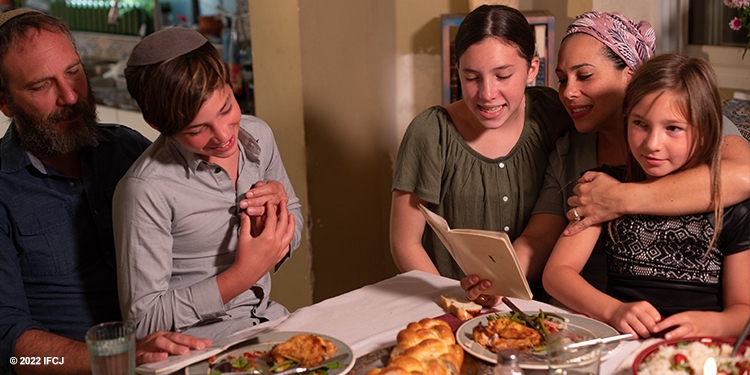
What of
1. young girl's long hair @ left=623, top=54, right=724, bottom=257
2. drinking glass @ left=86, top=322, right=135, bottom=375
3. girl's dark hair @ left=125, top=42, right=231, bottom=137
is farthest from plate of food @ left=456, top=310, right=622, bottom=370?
girl's dark hair @ left=125, top=42, right=231, bottom=137

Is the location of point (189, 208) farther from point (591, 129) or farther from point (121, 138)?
point (591, 129)

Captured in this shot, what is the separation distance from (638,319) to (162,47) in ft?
3.99

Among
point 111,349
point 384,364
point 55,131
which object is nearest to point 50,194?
point 55,131

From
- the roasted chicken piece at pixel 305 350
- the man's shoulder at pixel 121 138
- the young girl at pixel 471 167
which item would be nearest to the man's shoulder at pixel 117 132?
the man's shoulder at pixel 121 138

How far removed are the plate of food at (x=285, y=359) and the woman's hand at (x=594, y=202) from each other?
2.45 feet

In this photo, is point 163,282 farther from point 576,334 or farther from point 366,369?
point 576,334

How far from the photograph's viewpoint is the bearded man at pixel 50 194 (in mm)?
2004

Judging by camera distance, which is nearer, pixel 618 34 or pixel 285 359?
pixel 285 359

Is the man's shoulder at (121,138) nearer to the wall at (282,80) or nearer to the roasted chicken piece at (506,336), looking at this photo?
the wall at (282,80)

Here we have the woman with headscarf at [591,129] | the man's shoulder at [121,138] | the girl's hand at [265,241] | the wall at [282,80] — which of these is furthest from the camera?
the wall at [282,80]

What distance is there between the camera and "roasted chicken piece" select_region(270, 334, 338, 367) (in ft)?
4.75

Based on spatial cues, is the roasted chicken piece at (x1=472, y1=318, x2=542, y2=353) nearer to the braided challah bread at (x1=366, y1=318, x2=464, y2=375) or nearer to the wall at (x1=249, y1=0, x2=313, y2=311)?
the braided challah bread at (x1=366, y1=318, x2=464, y2=375)

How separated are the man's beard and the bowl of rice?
155 cm

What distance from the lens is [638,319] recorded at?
5.22 ft
